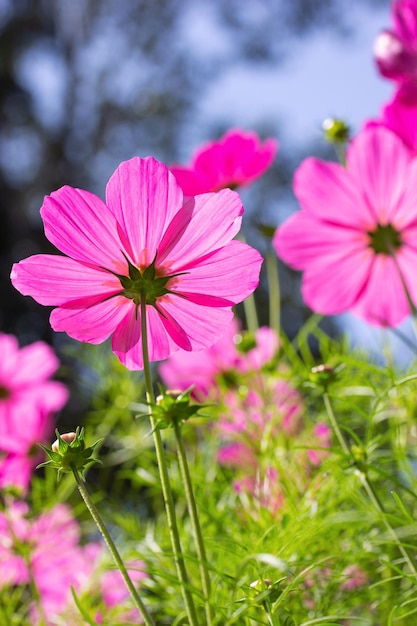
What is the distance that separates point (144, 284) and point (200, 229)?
25 millimetres

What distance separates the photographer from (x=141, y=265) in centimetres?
25

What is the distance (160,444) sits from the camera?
19 cm

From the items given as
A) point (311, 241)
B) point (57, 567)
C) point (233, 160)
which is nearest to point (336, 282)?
point (311, 241)

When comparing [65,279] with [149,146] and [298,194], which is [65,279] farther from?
[149,146]

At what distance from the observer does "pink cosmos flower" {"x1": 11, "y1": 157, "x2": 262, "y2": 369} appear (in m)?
0.23

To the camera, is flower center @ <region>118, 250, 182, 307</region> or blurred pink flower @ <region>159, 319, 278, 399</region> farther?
blurred pink flower @ <region>159, 319, 278, 399</region>

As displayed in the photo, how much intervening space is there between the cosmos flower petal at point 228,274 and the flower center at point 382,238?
0.13 meters

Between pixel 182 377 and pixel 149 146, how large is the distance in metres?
4.14

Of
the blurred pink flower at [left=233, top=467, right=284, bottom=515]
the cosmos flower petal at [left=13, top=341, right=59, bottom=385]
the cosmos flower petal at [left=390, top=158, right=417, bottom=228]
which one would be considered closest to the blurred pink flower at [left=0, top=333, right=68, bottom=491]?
the cosmos flower petal at [left=13, top=341, right=59, bottom=385]

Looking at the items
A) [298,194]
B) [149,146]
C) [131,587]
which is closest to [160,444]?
[131,587]

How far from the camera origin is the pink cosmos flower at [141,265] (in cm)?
23

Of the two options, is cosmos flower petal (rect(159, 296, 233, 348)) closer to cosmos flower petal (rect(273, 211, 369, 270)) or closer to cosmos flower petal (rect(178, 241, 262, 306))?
cosmos flower petal (rect(178, 241, 262, 306))

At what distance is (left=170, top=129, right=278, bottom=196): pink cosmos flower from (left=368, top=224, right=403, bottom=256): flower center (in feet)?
0.32

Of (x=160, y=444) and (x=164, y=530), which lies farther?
(x=164, y=530)
